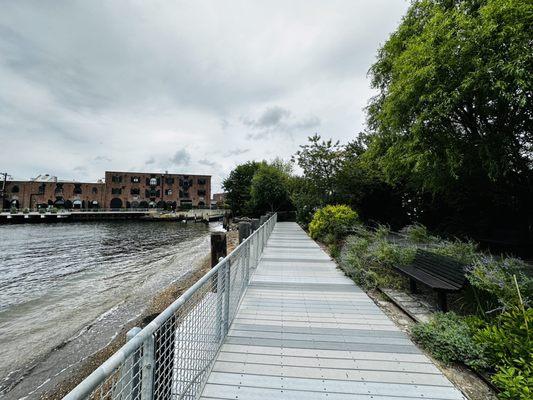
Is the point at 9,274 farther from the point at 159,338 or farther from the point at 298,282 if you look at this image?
the point at 159,338

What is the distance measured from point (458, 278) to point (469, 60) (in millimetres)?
4938

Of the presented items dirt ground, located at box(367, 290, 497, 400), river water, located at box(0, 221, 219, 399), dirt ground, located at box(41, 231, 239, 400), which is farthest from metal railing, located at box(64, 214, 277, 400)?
dirt ground, located at box(367, 290, 497, 400)

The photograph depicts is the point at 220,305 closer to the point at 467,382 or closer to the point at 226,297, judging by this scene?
the point at 226,297

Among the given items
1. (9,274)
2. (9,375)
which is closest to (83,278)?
(9,274)

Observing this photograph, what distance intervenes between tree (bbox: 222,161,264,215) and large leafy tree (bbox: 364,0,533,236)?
99.5 ft

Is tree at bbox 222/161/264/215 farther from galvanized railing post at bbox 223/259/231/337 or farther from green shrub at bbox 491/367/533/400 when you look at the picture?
green shrub at bbox 491/367/533/400

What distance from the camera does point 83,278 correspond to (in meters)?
11.5

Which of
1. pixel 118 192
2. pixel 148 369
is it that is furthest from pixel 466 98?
pixel 118 192

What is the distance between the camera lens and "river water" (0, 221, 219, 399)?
5188 millimetres

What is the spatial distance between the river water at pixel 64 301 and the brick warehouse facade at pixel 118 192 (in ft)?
158

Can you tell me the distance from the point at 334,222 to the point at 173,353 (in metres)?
10.6

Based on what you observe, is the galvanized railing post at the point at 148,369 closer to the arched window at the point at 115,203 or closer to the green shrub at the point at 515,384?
the green shrub at the point at 515,384

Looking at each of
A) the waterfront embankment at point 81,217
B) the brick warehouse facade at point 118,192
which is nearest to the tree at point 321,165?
the waterfront embankment at point 81,217

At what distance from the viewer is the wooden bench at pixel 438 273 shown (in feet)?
12.9
